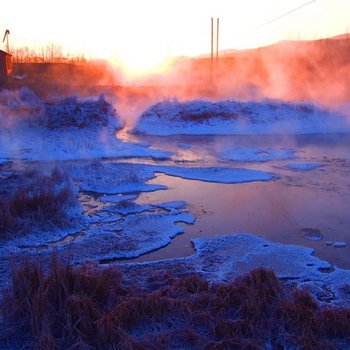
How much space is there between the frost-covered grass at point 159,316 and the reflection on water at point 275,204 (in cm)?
149

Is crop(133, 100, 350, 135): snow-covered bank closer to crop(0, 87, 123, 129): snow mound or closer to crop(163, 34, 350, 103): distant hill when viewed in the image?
crop(0, 87, 123, 129): snow mound

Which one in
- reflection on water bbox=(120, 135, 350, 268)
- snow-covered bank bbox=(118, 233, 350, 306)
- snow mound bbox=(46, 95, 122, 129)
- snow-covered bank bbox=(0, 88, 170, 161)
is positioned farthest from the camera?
snow mound bbox=(46, 95, 122, 129)

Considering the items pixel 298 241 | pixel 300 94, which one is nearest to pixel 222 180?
pixel 298 241

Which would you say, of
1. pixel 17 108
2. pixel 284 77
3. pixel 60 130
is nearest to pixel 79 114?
pixel 60 130

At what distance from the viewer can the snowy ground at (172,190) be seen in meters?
5.90

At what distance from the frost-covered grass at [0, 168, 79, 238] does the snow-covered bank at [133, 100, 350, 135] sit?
1223 cm

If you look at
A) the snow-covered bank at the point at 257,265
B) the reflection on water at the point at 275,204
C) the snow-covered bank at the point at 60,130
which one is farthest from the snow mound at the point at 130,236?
the snow-covered bank at the point at 60,130

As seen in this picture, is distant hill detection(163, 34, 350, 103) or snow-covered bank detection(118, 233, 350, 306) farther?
distant hill detection(163, 34, 350, 103)

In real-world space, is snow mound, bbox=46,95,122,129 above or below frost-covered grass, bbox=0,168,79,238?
above

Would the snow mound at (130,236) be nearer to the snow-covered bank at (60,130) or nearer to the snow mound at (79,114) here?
the snow-covered bank at (60,130)

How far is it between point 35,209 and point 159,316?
363cm

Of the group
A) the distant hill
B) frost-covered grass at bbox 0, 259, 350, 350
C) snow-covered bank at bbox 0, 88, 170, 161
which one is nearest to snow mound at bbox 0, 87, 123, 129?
snow-covered bank at bbox 0, 88, 170, 161

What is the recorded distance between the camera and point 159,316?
427 centimetres

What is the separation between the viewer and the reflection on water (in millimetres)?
6559
